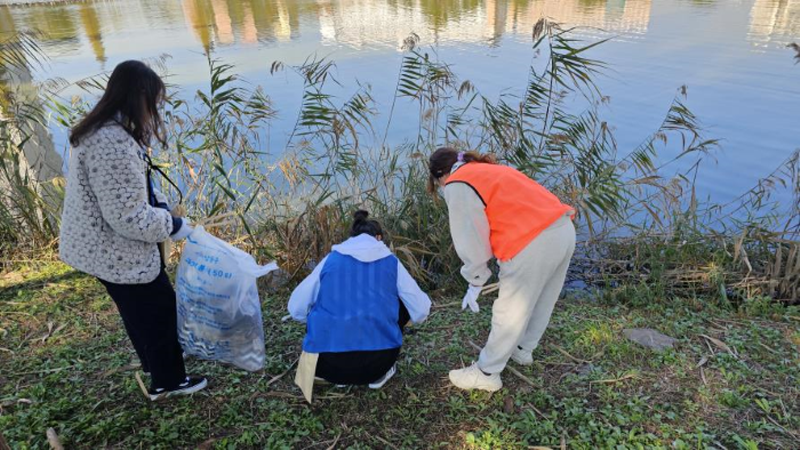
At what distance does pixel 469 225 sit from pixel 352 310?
631mm

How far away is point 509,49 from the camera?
1064cm

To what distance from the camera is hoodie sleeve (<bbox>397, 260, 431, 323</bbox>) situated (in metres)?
2.33

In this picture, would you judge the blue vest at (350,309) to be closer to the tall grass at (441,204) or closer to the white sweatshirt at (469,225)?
the white sweatshirt at (469,225)

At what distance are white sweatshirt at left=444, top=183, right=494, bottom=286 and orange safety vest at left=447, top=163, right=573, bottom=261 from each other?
1.1 inches

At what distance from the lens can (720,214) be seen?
480 centimetres

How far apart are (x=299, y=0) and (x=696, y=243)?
2277cm

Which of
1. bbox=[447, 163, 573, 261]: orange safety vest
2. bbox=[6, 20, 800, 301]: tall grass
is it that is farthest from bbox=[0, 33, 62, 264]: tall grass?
bbox=[447, 163, 573, 261]: orange safety vest

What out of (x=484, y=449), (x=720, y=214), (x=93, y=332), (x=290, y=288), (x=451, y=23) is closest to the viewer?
(x=484, y=449)

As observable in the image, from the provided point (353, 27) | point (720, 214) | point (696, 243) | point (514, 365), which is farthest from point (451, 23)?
point (514, 365)

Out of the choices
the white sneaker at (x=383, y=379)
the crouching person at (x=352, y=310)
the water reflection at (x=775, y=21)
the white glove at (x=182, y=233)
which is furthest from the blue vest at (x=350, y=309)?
the water reflection at (x=775, y=21)

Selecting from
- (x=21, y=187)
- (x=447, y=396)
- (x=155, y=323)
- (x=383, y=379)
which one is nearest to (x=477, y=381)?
(x=447, y=396)

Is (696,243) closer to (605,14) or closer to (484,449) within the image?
(484,449)

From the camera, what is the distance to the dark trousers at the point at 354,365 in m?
2.23

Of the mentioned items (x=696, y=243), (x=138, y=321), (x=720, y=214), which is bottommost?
(x=720, y=214)
